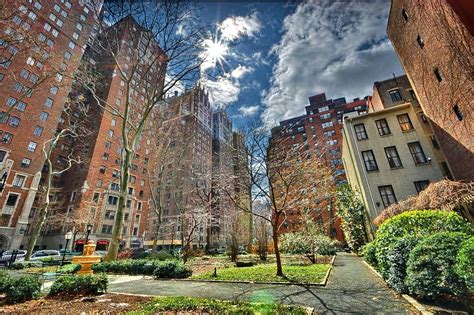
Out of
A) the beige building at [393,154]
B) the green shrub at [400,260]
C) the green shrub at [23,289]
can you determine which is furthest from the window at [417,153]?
the green shrub at [23,289]

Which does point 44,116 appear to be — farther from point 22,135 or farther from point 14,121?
point 22,135

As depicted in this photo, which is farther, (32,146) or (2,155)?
(32,146)

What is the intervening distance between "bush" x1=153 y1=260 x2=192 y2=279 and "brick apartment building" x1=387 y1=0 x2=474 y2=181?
17.5 m

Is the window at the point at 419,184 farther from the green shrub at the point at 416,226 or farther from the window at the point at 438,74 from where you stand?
the green shrub at the point at 416,226

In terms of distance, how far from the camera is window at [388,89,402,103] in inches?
937

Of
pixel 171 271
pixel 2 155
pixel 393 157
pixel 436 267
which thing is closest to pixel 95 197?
pixel 2 155

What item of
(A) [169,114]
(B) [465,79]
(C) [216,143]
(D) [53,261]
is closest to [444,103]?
(B) [465,79]

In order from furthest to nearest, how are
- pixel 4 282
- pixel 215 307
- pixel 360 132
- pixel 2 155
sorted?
pixel 2 155 → pixel 360 132 → pixel 4 282 → pixel 215 307

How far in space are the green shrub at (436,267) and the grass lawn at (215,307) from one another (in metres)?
3.08

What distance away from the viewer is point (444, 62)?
38.6 ft

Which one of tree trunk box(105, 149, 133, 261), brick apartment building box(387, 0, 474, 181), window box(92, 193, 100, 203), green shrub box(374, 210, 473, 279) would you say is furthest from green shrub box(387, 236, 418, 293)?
window box(92, 193, 100, 203)

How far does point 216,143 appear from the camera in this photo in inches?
3337

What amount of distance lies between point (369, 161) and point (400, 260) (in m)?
16.6

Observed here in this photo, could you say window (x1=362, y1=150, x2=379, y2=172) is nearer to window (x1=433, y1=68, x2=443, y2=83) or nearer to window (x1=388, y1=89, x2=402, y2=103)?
window (x1=388, y1=89, x2=402, y2=103)
